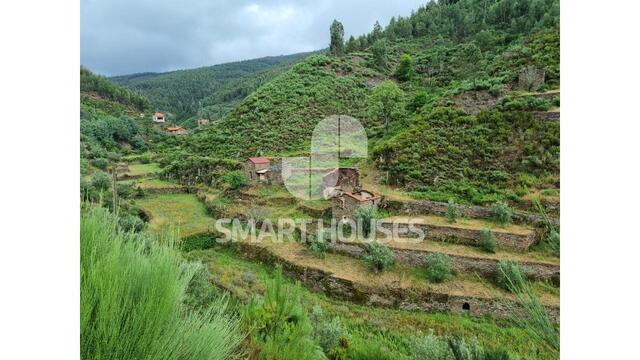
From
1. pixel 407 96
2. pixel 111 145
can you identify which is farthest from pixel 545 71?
pixel 111 145

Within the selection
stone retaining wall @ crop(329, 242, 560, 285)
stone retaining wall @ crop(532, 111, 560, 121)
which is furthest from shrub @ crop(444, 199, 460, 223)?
stone retaining wall @ crop(532, 111, 560, 121)

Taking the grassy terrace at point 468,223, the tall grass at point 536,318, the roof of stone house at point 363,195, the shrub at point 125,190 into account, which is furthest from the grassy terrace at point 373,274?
the shrub at point 125,190

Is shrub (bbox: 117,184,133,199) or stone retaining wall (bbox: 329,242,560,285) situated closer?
stone retaining wall (bbox: 329,242,560,285)

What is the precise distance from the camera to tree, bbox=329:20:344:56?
2444 cm

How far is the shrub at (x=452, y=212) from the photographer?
298 inches

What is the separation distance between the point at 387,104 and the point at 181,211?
9490 mm

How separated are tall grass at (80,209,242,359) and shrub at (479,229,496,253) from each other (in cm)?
667

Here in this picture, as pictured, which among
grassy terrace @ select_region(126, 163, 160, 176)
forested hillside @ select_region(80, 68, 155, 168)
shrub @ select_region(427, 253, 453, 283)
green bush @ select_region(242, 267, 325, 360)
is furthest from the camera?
forested hillside @ select_region(80, 68, 155, 168)

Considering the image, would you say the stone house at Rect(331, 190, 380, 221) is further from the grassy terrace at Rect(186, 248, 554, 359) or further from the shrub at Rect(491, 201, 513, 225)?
the shrub at Rect(491, 201, 513, 225)
